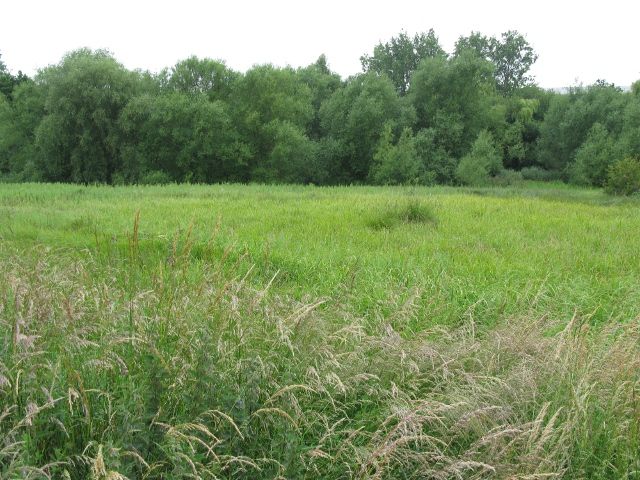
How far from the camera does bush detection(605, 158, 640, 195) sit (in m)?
24.1

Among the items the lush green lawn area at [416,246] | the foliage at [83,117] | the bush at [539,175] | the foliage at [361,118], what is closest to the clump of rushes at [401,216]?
the lush green lawn area at [416,246]

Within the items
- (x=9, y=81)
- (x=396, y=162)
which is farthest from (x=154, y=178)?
(x=9, y=81)

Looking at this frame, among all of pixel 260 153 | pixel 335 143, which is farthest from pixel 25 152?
pixel 335 143

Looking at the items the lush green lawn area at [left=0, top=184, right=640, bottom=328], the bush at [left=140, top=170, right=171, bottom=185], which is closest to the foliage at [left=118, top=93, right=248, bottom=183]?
the bush at [left=140, top=170, right=171, bottom=185]

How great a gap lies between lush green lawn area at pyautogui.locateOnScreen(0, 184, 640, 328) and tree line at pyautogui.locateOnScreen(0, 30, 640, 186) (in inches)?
1021

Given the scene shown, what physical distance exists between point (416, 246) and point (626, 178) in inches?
771

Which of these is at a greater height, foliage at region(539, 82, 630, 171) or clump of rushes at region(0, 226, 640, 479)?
foliage at region(539, 82, 630, 171)

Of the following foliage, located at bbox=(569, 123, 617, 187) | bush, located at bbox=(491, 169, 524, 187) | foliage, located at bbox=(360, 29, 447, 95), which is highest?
foliage, located at bbox=(360, 29, 447, 95)

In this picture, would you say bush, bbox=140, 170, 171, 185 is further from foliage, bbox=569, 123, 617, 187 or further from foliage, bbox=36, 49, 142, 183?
foliage, bbox=569, 123, 617, 187

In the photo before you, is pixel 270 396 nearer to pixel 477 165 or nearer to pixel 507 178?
pixel 477 165

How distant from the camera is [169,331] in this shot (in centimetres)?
354

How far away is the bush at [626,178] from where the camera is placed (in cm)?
2412

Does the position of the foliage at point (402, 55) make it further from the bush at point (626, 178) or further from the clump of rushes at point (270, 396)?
the clump of rushes at point (270, 396)

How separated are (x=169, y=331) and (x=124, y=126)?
3850 cm
